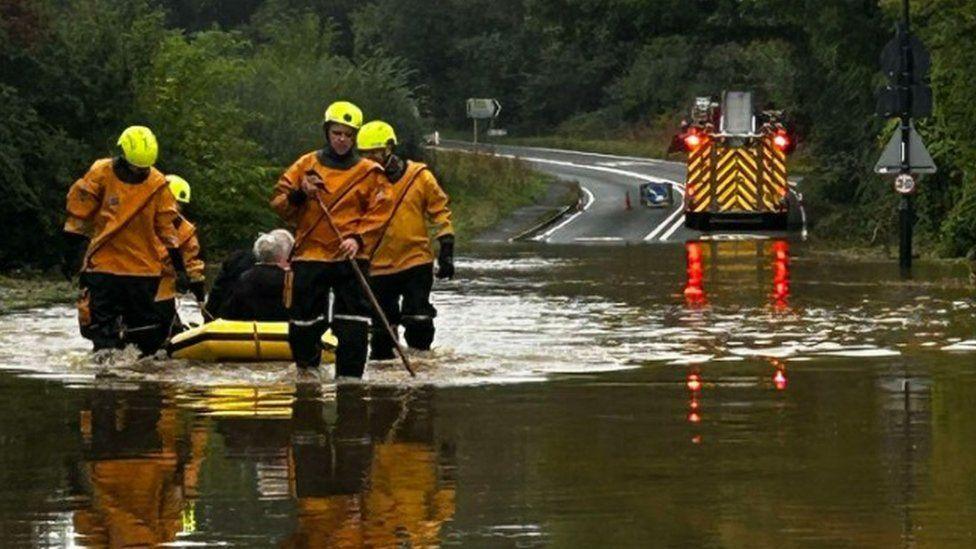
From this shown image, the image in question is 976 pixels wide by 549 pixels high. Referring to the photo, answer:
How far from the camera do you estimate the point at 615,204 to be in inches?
2650

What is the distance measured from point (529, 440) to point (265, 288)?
18.3 feet

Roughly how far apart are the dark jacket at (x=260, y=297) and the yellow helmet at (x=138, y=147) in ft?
3.88

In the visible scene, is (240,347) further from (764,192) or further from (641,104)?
(641,104)

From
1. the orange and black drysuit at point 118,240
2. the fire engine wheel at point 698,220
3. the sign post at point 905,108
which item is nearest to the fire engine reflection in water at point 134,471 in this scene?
the orange and black drysuit at point 118,240

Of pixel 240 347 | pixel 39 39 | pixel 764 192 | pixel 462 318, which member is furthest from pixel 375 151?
pixel 764 192

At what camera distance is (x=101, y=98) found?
3619 cm

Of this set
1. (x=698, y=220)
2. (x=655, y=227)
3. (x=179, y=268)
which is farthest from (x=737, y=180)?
(x=179, y=268)

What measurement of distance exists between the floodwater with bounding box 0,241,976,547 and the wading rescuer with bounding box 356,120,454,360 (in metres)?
0.29

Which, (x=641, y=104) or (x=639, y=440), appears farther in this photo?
(x=641, y=104)

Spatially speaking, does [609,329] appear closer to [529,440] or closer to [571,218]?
[529,440]

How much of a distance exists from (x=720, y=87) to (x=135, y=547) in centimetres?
8986

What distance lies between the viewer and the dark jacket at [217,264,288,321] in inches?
725

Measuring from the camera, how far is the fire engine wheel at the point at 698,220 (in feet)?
171

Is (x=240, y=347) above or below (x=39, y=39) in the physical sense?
below
